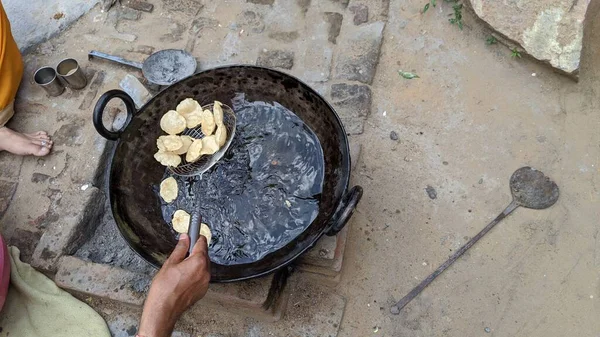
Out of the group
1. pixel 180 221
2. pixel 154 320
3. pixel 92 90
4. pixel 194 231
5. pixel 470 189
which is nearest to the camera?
pixel 154 320

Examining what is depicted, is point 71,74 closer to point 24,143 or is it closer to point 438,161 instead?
point 24,143

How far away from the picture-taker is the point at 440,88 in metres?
3.08

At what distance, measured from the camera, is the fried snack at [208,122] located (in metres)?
2.30

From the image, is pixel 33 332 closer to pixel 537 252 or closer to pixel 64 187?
pixel 64 187

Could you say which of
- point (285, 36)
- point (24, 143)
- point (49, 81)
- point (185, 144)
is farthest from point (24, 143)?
point (285, 36)

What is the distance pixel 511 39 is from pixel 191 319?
2.61 meters

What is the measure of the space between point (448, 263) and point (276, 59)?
170 centimetres

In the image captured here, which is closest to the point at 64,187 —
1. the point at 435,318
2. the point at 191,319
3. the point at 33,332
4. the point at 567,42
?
the point at 33,332

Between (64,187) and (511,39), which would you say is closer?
(64,187)

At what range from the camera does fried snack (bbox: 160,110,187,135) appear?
226 cm

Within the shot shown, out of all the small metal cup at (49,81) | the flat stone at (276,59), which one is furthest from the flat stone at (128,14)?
the flat stone at (276,59)

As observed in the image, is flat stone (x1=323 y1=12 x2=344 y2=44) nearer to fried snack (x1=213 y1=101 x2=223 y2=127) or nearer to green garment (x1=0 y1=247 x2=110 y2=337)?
fried snack (x1=213 y1=101 x2=223 y2=127)

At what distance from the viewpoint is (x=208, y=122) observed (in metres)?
2.30

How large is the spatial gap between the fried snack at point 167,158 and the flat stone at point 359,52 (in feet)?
4.33
